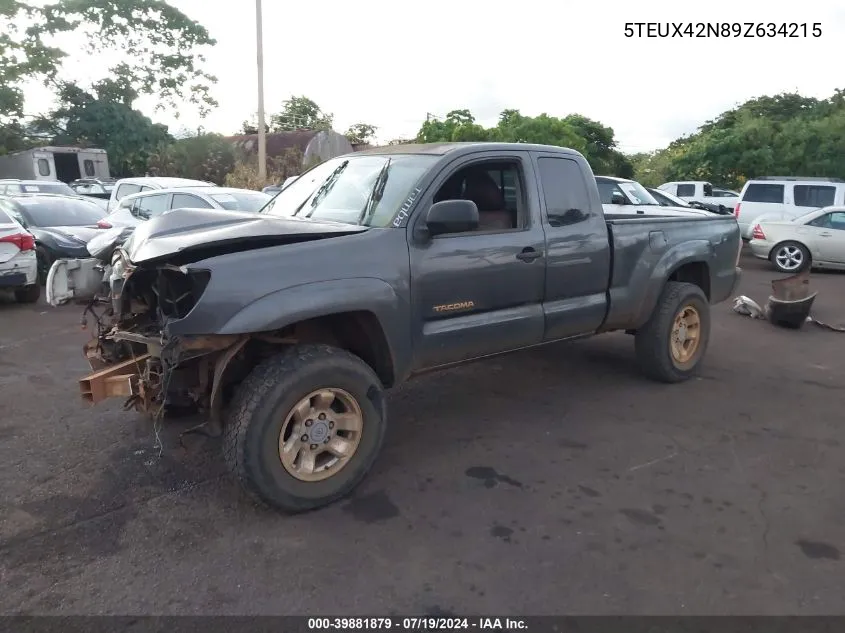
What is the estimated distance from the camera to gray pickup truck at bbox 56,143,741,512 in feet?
10.7

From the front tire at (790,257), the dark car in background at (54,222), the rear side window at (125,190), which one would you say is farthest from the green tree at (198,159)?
the front tire at (790,257)

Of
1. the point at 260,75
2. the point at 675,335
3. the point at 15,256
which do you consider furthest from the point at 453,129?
the point at 675,335

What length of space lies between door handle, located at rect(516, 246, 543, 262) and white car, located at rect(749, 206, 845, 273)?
34.5 ft

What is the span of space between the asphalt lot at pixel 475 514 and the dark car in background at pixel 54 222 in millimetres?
4838

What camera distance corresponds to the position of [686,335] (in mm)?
5777

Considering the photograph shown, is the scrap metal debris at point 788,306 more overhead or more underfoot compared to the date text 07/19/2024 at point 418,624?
more overhead

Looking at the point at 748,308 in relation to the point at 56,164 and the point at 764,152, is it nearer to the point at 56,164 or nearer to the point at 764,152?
the point at 764,152

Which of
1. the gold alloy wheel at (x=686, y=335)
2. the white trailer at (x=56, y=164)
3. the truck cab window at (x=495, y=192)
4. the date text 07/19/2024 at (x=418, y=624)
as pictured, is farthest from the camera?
the white trailer at (x=56, y=164)

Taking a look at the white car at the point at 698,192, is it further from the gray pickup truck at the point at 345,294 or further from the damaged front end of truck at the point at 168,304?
the damaged front end of truck at the point at 168,304

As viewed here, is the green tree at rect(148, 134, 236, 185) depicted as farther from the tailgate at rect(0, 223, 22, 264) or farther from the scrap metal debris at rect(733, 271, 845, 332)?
the scrap metal debris at rect(733, 271, 845, 332)

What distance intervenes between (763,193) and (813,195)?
1045 mm

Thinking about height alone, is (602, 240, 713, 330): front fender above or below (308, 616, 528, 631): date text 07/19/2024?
above

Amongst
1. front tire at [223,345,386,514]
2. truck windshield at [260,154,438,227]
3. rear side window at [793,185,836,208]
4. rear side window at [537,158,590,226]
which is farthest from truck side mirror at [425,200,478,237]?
rear side window at [793,185,836,208]

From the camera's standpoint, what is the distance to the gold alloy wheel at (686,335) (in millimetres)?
5652
